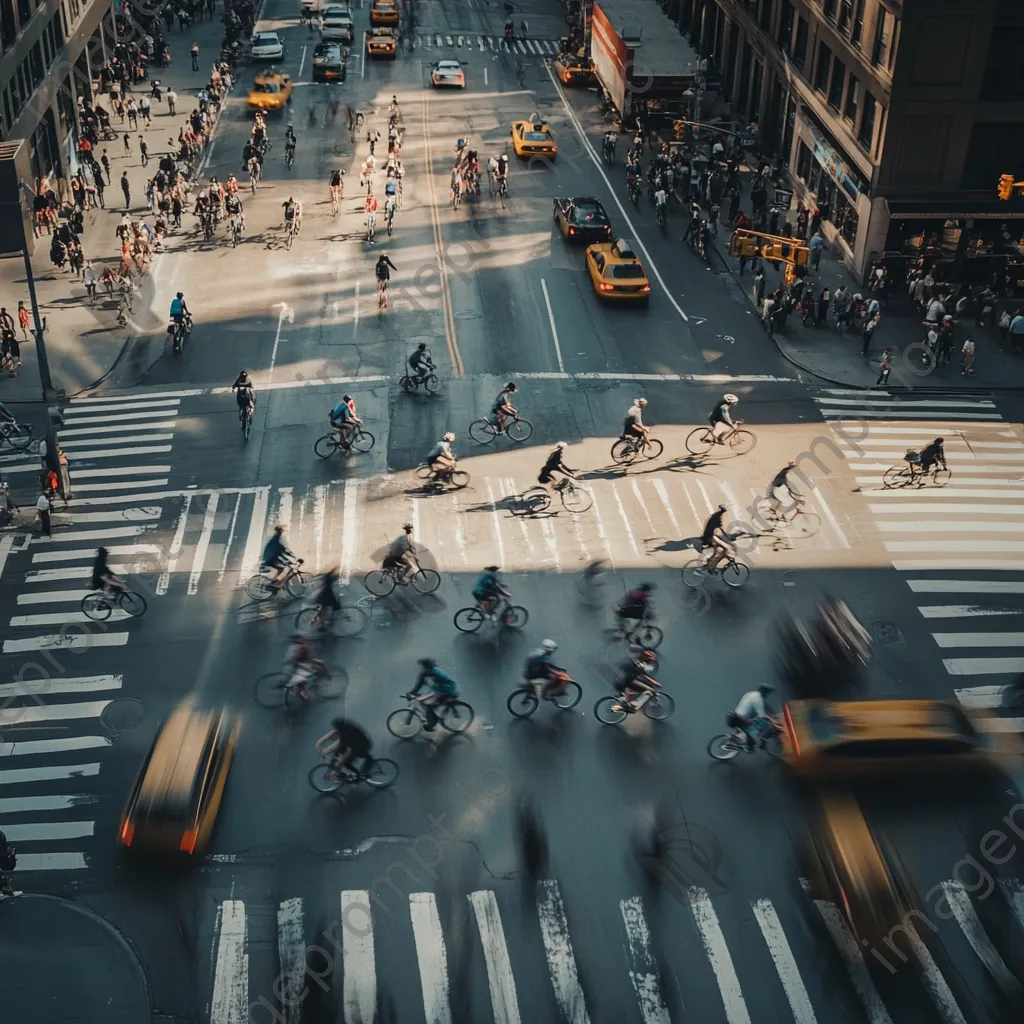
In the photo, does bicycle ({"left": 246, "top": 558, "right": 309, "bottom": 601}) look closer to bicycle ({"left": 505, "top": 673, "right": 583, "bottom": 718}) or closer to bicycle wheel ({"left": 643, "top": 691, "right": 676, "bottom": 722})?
bicycle ({"left": 505, "top": 673, "right": 583, "bottom": 718})

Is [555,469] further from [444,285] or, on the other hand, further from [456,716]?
[444,285]

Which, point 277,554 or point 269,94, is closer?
point 277,554

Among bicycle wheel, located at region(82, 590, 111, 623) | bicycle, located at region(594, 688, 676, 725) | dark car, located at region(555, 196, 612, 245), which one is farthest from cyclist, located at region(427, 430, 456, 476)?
dark car, located at region(555, 196, 612, 245)

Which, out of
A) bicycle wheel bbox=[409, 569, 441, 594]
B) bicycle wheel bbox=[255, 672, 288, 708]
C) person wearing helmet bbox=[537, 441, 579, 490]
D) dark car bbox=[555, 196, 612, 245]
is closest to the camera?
bicycle wheel bbox=[255, 672, 288, 708]

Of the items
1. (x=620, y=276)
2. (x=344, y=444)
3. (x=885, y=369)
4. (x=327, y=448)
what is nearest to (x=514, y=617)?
(x=344, y=444)

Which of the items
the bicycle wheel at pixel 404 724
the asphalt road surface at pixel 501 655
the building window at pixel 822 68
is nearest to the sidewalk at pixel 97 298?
the asphalt road surface at pixel 501 655

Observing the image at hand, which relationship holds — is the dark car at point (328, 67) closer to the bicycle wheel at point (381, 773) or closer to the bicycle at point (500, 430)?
the bicycle at point (500, 430)
